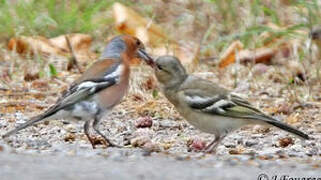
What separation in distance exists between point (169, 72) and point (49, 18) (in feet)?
13.1

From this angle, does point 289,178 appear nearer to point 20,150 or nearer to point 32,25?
point 20,150

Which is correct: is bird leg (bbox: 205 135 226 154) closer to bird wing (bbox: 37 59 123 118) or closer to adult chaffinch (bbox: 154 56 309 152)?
adult chaffinch (bbox: 154 56 309 152)

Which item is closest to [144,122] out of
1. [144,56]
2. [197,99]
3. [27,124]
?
[144,56]

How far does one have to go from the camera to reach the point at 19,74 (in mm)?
9516

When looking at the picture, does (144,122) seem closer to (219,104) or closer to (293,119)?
(219,104)

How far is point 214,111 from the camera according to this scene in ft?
21.4

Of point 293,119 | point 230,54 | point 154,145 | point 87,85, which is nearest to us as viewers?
point 154,145

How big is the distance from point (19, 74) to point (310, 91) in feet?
9.66

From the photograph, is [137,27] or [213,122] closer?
[213,122]

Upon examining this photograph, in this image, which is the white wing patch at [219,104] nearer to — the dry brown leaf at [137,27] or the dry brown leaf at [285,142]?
the dry brown leaf at [285,142]

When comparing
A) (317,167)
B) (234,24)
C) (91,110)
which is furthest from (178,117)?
(234,24)

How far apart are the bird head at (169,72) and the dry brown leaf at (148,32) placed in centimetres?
299

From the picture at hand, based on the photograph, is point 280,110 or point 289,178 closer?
point 289,178

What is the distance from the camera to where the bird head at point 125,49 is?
750 centimetres
